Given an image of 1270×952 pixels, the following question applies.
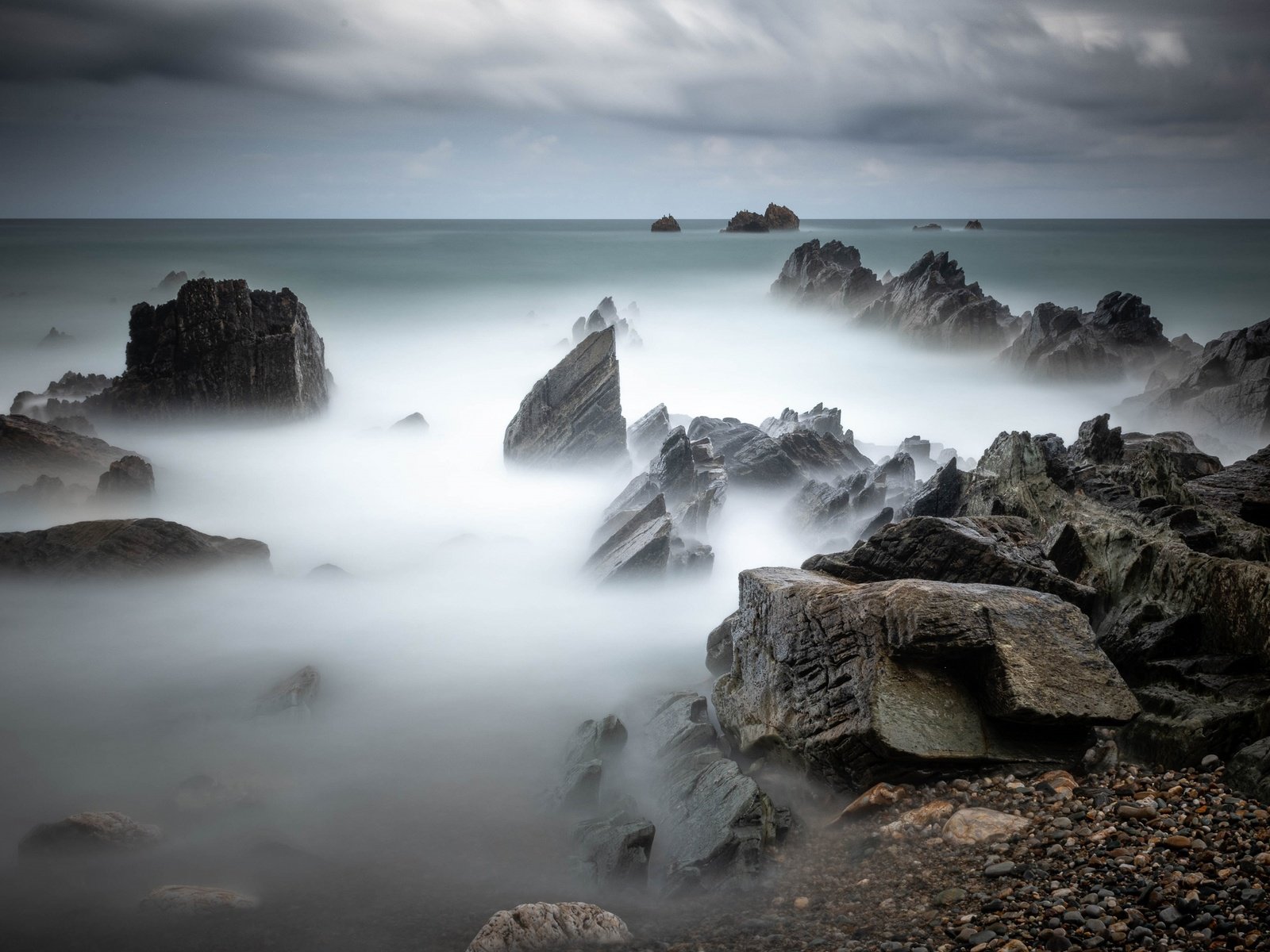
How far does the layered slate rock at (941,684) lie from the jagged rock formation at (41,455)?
1843cm

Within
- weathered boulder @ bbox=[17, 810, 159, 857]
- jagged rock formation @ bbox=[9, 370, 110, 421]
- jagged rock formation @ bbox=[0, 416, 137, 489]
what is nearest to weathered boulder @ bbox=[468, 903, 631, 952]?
weathered boulder @ bbox=[17, 810, 159, 857]

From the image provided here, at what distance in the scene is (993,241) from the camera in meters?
101

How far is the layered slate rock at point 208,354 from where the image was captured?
23.8 meters

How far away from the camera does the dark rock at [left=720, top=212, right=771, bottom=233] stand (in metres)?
129

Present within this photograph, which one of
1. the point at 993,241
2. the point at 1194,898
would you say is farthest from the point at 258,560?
the point at 993,241

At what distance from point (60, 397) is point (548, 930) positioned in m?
30.4

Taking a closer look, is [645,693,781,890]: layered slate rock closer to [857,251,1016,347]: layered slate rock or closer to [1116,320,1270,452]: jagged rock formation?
[1116,320,1270,452]: jagged rock formation

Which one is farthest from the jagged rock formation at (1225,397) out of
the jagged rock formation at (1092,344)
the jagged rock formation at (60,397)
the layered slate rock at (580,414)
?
the jagged rock formation at (60,397)

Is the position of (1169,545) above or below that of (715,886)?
above

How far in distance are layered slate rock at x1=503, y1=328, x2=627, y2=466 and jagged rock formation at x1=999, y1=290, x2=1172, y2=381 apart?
2086 centimetres

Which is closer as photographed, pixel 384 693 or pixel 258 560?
pixel 384 693

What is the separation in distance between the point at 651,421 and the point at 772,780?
15985 millimetres

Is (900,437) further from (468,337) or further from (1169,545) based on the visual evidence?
(468,337)

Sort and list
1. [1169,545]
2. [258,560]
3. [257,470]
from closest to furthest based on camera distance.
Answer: [1169,545] → [258,560] → [257,470]
